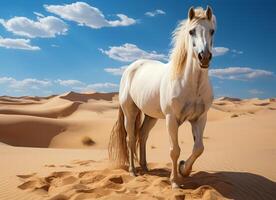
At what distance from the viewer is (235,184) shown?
223 inches

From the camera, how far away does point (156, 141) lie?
17.8 meters

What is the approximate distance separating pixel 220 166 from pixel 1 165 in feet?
15.6

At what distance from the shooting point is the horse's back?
5.94m

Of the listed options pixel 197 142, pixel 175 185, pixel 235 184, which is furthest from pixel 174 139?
pixel 235 184

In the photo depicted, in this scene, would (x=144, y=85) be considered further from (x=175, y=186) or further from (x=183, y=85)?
(x=175, y=186)

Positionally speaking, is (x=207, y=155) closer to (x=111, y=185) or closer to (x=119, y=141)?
(x=119, y=141)

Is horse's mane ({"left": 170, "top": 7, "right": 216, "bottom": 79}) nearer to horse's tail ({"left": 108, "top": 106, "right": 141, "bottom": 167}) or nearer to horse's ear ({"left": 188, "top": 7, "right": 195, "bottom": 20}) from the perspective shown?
horse's ear ({"left": 188, "top": 7, "right": 195, "bottom": 20})

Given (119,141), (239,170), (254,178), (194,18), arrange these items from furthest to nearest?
(119,141), (239,170), (254,178), (194,18)

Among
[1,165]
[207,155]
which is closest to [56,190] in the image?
[1,165]

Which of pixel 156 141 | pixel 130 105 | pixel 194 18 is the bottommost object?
pixel 156 141

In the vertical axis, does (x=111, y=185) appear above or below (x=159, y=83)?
below

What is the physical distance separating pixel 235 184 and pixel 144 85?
2.23 metres

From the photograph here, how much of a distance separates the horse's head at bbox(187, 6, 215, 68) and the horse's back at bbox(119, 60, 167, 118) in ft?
3.73

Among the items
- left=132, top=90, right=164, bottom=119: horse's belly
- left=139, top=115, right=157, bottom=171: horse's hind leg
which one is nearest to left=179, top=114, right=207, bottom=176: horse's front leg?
left=132, top=90, right=164, bottom=119: horse's belly
